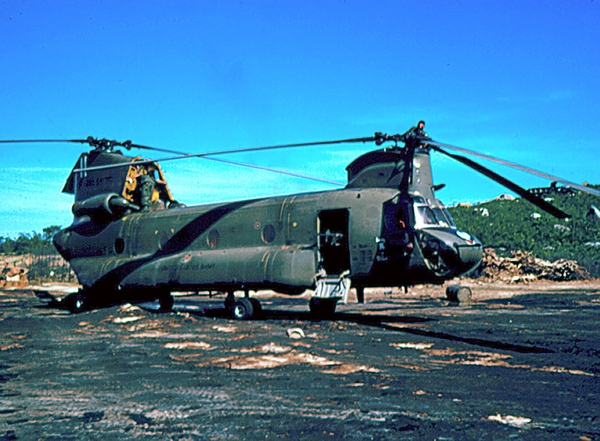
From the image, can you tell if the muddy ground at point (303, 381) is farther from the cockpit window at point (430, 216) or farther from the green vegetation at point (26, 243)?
the green vegetation at point (26, 243)

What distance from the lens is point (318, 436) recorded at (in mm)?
4754

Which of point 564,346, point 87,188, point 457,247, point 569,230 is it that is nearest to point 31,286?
point 87,188

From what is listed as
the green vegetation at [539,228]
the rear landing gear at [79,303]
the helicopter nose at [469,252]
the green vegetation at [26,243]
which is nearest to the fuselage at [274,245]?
the helicopter nose at [469,252]

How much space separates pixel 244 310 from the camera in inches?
616

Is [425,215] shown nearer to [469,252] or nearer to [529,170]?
[469,252]

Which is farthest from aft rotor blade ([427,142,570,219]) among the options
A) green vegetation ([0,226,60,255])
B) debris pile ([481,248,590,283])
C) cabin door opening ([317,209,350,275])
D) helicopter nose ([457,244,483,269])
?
green vegetation ([0,226,60,255])

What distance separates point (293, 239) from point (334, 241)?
128 cm

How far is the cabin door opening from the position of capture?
49.4 feet

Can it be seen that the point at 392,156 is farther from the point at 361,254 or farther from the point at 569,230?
the point at 569,230

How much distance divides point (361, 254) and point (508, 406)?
880 cm

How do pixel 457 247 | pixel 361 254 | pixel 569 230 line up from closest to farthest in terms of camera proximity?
pixel 457 247 → pixel 361 254 → pixel 569 230

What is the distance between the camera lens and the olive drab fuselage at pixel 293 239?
1391 centimetres

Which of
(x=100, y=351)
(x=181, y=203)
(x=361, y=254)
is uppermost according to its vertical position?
(x=181, y=203)

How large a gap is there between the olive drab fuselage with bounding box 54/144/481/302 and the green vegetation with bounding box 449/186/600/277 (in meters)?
32.1
